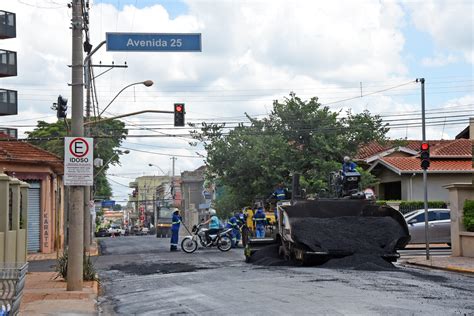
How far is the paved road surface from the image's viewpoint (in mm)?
11992

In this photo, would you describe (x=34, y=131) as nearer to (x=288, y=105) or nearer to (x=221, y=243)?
(x=288, y=105)

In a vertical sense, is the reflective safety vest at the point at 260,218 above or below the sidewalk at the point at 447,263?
above

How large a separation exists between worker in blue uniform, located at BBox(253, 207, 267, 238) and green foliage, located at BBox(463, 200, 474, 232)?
739cm

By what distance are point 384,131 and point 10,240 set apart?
32696 mm

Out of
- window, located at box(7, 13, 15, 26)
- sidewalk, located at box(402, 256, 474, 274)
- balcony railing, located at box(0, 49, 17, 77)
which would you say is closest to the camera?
sidewalk, located at box(402, 256, 474, 274)

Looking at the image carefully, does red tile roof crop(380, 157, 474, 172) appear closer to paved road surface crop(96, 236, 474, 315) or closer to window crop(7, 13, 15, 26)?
window crop(7, 13, 15, 26)

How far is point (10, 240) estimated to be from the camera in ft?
58.0

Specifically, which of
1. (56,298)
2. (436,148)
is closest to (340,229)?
(56,298)

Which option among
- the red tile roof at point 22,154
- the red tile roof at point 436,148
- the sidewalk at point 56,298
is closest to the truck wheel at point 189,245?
the red tile roof at point 22,154

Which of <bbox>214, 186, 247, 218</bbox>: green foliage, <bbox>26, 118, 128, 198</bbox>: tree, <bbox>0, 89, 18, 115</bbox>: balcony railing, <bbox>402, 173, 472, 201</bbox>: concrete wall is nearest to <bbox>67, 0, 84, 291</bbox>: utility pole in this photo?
<bbox>402, 173, 472, 201</bbox>: concrete wall

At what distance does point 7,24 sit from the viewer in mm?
44781

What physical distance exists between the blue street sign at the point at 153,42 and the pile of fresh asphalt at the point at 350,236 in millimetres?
6778

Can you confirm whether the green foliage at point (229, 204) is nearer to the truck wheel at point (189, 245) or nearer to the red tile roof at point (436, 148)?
the red tile roof at point (436, 148)

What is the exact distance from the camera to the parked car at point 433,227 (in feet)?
101
